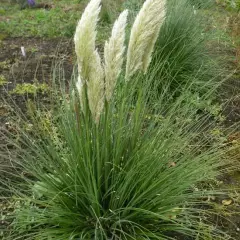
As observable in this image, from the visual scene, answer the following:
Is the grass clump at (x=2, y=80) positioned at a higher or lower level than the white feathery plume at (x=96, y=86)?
lower

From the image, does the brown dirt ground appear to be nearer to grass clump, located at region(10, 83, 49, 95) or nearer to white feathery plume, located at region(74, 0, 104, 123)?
grass clump, located at region(10, 83, 49, 95)

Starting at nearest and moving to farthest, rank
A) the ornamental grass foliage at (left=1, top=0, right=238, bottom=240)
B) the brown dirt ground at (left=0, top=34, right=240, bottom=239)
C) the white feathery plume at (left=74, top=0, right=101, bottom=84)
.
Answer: the white feathery plume at (left=74, top=0, right=101, bottom=84) → the ornamental grass foliage at (left=1, top=0, right=238, bottom=240) → the brown dirt ground at (left=0, top=34, right=240, bottom=239)

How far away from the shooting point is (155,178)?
2.40 meters

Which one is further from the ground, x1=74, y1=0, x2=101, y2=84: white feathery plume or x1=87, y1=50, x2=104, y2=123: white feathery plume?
x1=74, y1=0, x2=101, y2=84: white feathery plume

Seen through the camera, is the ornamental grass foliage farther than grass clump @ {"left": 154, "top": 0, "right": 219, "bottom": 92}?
No

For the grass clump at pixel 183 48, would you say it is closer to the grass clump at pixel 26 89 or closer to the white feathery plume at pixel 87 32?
the grass clump at pixel 26 89

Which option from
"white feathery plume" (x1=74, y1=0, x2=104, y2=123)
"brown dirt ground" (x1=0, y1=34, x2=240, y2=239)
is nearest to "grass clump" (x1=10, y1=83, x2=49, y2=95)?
"brown dirt ground" (x1=0, y1=34, x2=240, y2=239)

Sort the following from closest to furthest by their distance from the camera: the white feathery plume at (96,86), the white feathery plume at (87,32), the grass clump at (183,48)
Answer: the white feathery plume at (87,32), the white feathery plume at (96,86), the grass clump at (183,48)

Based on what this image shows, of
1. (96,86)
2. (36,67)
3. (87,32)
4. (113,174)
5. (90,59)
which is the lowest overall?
(36,67)

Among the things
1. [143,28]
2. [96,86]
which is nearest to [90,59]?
[96,86]

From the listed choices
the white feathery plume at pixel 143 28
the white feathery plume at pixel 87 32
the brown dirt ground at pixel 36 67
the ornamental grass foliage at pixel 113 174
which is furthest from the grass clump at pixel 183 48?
the white feathery plume at pixel 87 32

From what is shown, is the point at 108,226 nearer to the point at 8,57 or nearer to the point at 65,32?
the point at 8,57

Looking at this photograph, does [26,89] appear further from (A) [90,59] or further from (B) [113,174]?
(A) [90,59]

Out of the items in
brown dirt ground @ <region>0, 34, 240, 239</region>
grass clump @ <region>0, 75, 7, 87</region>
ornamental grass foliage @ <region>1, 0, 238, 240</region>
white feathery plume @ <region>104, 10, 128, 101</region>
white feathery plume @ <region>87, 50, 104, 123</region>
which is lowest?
brown dirt ground @ <region>0, 34, 240, 239</region>
